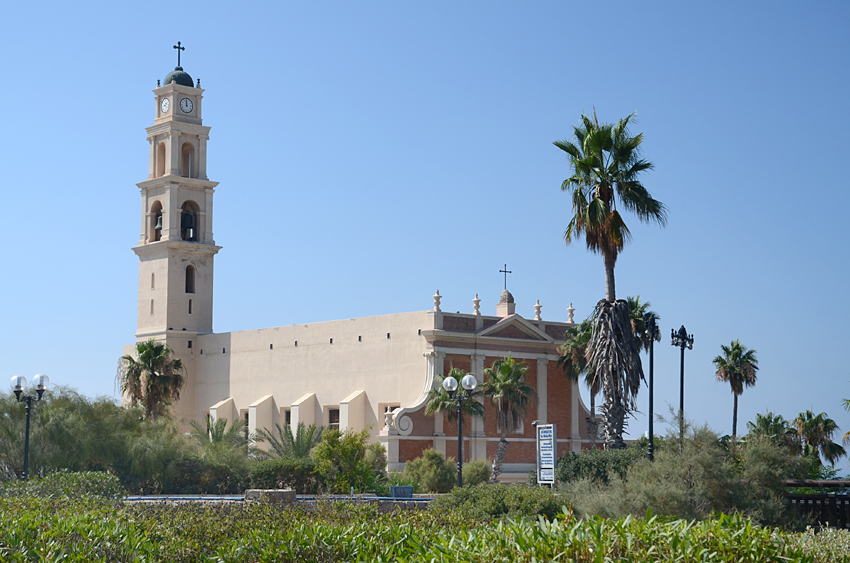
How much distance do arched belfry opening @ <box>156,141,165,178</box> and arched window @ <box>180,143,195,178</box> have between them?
99 cm

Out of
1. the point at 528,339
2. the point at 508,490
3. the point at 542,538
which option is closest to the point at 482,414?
the point at 528,339

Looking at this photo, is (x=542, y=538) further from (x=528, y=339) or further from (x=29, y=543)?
(x=528, y=339)

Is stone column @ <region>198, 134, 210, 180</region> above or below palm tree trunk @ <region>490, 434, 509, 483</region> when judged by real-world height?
above

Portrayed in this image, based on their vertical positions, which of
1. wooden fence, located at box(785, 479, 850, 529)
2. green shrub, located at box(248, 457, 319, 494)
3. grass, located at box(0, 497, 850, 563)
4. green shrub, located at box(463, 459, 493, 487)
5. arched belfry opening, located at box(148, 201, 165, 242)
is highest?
arched belfry opening, located at box(148, 201, 165, 242)

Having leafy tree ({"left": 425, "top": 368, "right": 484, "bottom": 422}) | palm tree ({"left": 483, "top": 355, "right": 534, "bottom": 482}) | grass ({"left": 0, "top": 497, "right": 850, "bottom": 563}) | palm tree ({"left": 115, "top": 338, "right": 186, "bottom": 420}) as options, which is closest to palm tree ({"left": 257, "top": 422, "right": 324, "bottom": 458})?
leafy tree ({"left": 425, "top": 368, "right": 484, "bottom": 422})

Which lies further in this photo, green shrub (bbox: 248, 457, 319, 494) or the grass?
green shrub (bbox: 248, 457, 319, 494)

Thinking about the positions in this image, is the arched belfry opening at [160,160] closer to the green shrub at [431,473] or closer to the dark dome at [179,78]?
the dark dome at [179,78]

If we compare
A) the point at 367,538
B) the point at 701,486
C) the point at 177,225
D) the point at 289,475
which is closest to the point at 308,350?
the point at 177,225

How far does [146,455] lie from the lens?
31469 millimetres

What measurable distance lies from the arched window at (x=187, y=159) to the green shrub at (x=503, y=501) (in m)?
38.8

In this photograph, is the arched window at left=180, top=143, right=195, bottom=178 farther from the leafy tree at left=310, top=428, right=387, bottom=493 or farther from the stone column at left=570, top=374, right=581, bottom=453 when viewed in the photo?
the leafy tree at left=310, top=428, right=387, bottom=493

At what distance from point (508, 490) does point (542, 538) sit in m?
11.9

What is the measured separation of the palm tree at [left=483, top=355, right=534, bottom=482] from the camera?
4175 cm

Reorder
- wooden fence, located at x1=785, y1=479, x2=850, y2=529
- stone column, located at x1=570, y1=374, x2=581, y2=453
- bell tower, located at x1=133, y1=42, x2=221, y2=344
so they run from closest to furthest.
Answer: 1. wooden fence, located at x1=785, y1=479, x2=850, y2=529
2. stone column, located at x1=570, y1=374, x2=581, y2=453
3. bell tower, located at x1=133, y1=42, x2=221, y2=344
